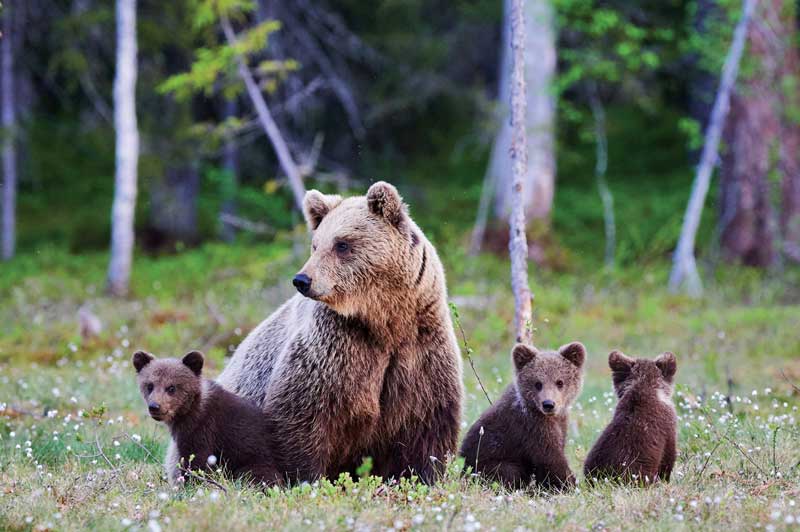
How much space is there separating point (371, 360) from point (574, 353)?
4.67ft

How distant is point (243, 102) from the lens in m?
26.8

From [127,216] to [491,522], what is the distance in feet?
49.6

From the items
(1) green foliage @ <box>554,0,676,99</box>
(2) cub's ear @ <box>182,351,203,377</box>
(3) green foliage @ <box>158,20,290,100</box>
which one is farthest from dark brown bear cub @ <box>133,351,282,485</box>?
(1) green foliage @ <box>554,0,676,99</box>

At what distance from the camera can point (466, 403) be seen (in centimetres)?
837

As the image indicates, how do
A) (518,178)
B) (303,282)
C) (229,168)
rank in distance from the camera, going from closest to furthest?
(303,282), (518,178), (229,168)

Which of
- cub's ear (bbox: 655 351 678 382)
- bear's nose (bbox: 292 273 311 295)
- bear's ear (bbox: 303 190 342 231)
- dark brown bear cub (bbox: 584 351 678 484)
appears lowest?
dark brown bear cub (bbox: 584 351 678 484)

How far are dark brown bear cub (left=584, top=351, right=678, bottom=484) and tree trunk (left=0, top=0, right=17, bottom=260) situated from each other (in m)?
20.0

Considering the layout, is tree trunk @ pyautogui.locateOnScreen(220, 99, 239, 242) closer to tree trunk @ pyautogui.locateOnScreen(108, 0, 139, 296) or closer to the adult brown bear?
tree trunk @ pyautogui.locateOnScreen(108, 0, 139, 296)

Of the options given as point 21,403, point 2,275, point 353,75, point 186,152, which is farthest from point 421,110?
point 21,403

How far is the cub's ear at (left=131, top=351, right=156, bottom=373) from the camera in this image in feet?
22.1

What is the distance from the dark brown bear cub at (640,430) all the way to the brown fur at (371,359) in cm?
102

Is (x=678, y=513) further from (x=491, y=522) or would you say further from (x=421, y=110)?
(x=421, y=110)

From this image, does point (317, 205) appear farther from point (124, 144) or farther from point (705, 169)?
point (705, 169)

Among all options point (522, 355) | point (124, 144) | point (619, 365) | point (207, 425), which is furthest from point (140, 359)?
point (124, 144)
